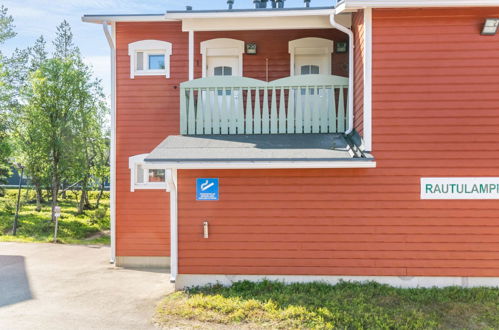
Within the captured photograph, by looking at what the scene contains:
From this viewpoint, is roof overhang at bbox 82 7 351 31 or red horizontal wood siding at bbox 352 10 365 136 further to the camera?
roof overhang at bbox 82 7 351 31

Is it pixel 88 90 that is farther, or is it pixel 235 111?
pixel 88 90

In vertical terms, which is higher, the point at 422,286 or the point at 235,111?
the point at 235,111

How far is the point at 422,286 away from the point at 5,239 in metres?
14.0

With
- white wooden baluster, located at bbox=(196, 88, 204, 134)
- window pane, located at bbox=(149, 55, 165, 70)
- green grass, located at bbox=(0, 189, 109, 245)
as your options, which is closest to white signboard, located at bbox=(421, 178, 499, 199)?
white wooden baluster, located at bbox=(196, 88, 204, 134)

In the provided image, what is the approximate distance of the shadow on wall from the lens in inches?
257

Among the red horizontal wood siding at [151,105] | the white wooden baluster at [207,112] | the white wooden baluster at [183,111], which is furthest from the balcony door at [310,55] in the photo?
the white wooden baluster at [183,111]

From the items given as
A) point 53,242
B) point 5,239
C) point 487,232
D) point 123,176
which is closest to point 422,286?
point 487,232

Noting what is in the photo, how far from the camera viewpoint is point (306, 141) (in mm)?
6934

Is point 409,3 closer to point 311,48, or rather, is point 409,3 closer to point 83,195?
point 311,48

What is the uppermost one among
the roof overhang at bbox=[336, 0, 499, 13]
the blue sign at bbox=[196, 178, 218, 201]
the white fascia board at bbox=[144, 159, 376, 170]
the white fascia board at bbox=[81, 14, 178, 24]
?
the white fascia board at bbox=[81, 14, 178, 24]

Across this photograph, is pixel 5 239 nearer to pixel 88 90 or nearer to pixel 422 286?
pixel 88 90

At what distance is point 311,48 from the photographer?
8.81 m

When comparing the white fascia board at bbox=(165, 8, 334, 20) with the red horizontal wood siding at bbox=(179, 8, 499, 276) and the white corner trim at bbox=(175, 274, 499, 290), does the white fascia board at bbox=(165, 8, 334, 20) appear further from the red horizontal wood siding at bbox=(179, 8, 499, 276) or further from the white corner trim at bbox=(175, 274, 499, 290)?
the white corner trim at bbox=(175, 274, 499, 290)

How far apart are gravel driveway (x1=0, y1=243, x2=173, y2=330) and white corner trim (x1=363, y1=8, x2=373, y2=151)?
4711 millimetres
